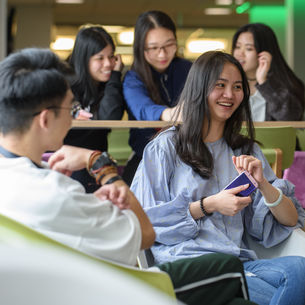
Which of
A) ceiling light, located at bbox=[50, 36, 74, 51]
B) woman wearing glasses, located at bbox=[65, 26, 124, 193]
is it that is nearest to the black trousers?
woman wearing glasses, located at bbox=[65, 26, 124, 193]

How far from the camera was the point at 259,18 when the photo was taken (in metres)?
9.09

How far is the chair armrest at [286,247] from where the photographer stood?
84.4 inches

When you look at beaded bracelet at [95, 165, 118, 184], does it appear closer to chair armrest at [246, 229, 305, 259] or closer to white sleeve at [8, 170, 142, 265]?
white sleeve at [8, 170, 142, 265]

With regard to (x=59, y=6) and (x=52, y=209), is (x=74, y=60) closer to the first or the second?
(x=52, y=209)

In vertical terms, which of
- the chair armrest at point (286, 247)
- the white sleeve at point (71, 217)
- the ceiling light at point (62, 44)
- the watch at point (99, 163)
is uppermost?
the ceiling light at point (62, 44)

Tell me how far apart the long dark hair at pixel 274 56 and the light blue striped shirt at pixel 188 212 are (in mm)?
1886

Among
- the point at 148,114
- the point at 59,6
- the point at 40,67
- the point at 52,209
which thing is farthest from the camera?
the point at 59,6

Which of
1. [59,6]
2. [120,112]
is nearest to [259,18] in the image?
[59,6]

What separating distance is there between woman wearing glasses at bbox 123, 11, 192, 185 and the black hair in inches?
75.3

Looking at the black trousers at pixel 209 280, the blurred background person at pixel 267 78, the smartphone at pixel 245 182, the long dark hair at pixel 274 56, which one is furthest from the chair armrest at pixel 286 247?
the long dark hair at pixel 274 56

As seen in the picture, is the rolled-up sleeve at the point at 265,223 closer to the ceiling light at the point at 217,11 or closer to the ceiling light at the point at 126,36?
the ceiling light at the point at 126,36

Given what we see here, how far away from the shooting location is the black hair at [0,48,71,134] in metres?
1.37

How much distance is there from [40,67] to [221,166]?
1048 mm

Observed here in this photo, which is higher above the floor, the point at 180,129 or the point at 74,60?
the point at 74,60
